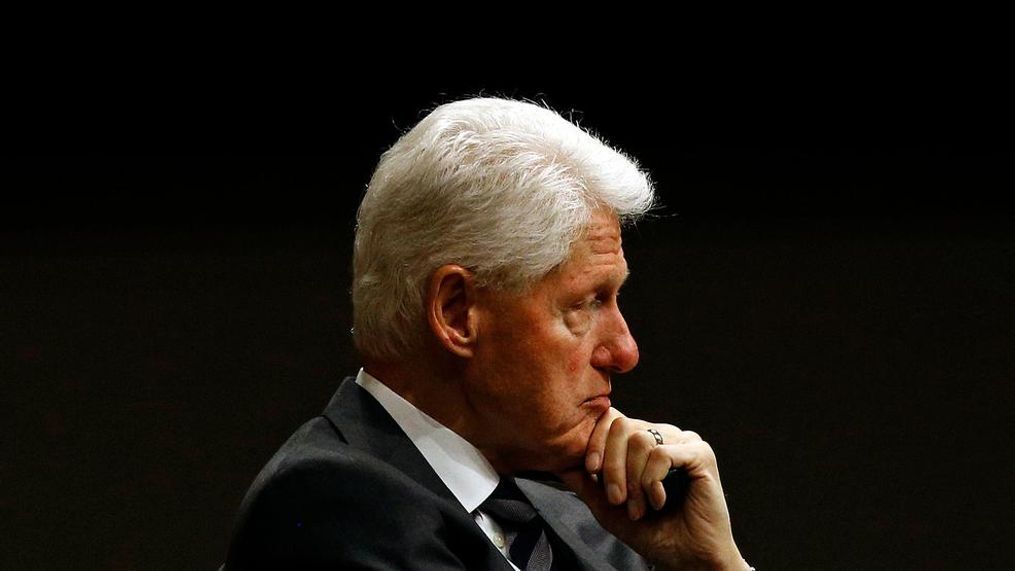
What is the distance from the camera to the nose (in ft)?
5.46

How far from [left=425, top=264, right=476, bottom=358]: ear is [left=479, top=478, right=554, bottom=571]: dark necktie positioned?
0.66 ft

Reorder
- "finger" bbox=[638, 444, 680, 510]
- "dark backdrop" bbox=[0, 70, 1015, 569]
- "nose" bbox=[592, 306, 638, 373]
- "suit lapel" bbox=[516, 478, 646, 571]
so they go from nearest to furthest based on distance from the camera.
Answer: "nose" bbox=[592, 306, 638, 373] < "finger" bbox=[638, 444, 680, 510] < "suit lapel" bbox=[516, 478, 646, 571] < "dark backdrop" bbox=[0, 70, 1015, 569]

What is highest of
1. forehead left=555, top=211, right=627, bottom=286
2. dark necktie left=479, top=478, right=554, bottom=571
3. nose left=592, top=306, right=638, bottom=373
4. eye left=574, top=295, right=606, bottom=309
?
forehead left=555, top=211, right=627, bottom=286

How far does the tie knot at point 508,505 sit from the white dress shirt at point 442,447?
0.02 metres

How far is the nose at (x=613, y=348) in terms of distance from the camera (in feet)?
5.46

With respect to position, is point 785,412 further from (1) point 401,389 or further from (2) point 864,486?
(1) point 401,389

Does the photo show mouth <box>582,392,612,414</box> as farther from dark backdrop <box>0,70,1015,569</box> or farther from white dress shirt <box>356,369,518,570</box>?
dark backdrop <box>0,70,1015,569</box>

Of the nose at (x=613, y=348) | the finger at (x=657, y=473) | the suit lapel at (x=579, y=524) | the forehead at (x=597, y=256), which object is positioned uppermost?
the forehead at (x=597, y=256)

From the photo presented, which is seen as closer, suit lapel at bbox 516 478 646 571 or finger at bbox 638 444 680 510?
finger at bbox 638 444 680 510

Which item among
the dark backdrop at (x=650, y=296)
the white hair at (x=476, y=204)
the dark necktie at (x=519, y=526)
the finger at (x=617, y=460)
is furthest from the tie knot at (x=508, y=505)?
the dark backdrop at (x=650, y=296)

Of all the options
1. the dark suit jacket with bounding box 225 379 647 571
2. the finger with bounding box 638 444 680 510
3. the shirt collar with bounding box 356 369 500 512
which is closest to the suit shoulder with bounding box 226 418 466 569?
the dark suit jacket with bounding box 225 379 647 571

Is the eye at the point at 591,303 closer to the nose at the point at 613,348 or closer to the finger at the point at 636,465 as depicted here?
the nose at the point at 613,348

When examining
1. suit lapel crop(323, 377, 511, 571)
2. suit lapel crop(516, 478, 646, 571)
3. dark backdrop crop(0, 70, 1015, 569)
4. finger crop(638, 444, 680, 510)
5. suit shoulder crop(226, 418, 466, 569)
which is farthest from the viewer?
dark backdrop crop(0, 70, 1015, 569)

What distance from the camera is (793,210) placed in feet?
9.61
